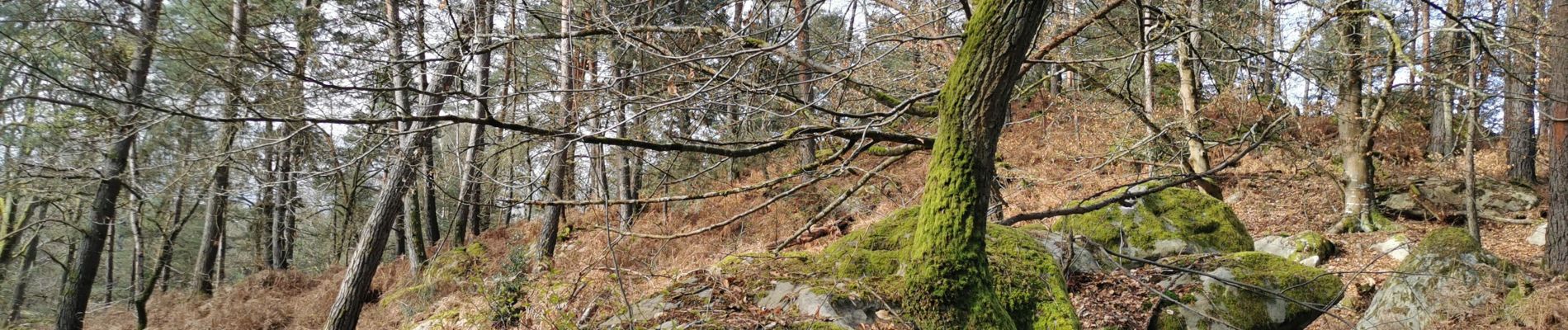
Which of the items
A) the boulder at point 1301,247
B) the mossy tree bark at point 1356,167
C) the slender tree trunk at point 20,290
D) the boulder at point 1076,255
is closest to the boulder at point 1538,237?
the mossy tree bark at point 1356,167

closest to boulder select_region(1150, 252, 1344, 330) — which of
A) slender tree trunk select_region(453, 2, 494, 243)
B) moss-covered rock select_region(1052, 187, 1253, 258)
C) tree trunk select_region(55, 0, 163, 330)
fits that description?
moss-covered rock select_region(1052, 187, 1253, 258)

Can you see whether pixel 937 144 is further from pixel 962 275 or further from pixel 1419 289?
pixel 1419 289

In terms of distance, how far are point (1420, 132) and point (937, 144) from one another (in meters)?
18.3

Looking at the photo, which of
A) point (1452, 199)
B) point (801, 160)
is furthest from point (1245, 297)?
point (1452, 199)

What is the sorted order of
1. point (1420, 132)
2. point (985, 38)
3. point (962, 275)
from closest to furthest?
point (985, 38) < point (962, 275) < point (1420, 132)

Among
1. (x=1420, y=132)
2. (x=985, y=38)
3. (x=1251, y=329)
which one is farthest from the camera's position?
(x=1420, y=132)

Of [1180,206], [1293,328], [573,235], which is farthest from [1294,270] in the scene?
[573,235]

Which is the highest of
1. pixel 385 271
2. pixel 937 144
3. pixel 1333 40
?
pixel 1333 40

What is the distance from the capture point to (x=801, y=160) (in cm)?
480

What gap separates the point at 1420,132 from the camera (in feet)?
50.2

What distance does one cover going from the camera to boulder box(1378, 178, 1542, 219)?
10445mm

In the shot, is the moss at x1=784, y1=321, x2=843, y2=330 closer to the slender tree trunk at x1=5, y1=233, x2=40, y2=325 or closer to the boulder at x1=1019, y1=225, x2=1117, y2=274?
the boulder at x1=1019, y1=225, x2=1117, y2=274

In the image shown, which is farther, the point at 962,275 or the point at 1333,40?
the point at 1333,40

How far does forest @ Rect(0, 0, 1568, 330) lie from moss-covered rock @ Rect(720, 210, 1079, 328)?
0.02 metres
